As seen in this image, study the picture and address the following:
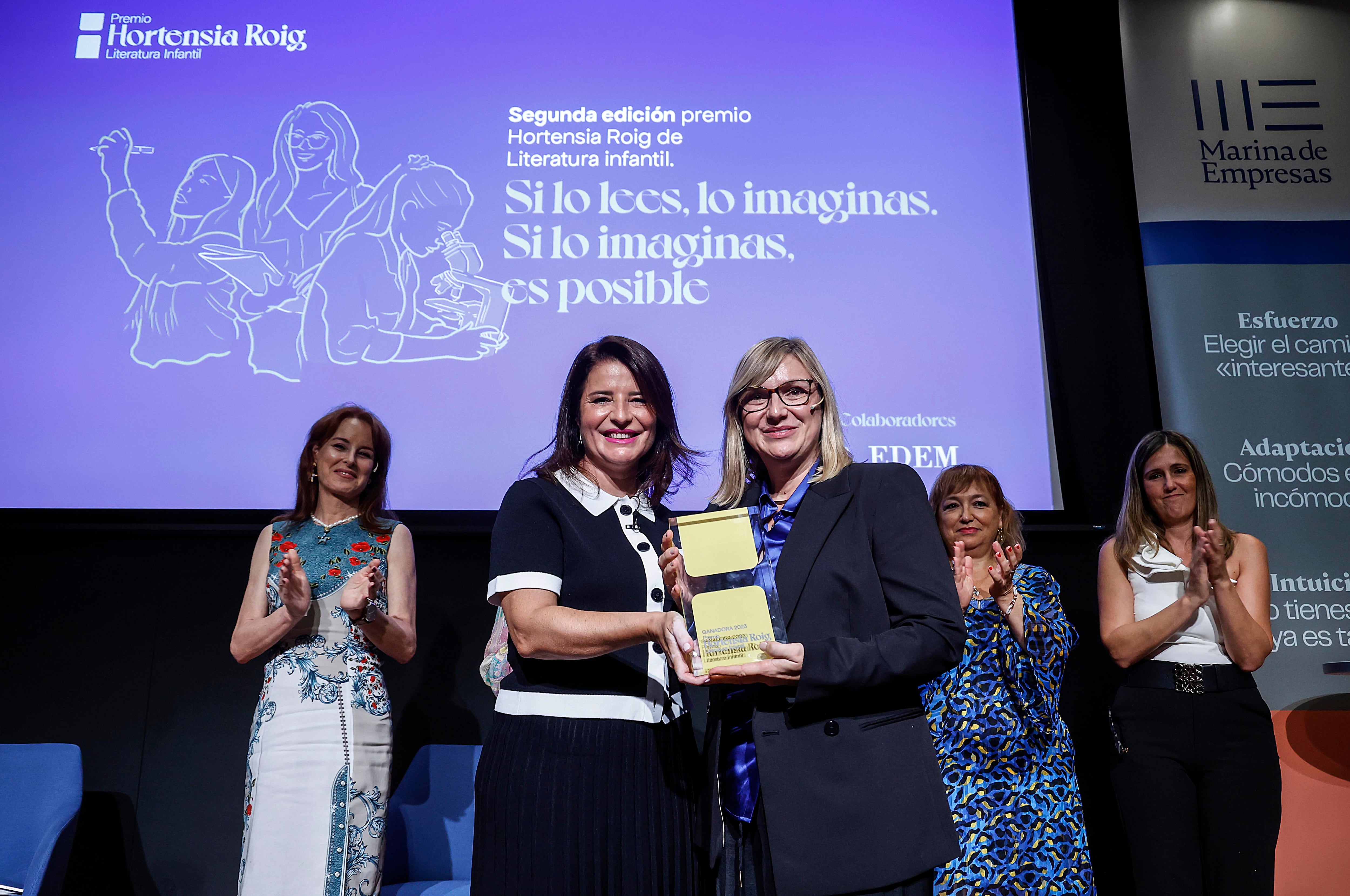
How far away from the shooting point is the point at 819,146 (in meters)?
3.85

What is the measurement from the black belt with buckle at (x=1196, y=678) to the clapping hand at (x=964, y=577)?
76 cm

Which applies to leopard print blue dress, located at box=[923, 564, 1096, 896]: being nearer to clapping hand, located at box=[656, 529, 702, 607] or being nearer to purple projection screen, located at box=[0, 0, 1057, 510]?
clapping hand, located at box=[656, 529, 702, 607]

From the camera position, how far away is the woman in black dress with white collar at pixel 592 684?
4.89 feet

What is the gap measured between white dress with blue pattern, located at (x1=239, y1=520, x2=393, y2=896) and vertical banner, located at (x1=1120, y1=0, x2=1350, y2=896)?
3299 mm

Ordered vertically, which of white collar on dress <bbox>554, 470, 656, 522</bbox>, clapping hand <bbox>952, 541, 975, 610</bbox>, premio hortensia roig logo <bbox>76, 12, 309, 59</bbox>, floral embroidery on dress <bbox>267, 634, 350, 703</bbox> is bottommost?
floral embroidery on dress <bbox>267, 634, 350, 703</bbox>

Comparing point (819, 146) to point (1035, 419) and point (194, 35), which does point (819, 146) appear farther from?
point (194, 35)

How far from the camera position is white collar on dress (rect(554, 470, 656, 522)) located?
1.67 meters

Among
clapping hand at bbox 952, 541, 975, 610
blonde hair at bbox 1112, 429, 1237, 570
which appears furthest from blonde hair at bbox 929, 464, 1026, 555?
blonde hair at bbox 1112, 429, 1237, 570

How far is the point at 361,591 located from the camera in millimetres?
2344

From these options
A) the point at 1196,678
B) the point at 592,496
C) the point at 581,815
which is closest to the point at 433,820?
the point at 581,815

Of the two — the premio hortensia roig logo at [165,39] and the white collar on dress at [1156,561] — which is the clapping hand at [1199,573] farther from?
the premio hortensia roig logo at [165,39]

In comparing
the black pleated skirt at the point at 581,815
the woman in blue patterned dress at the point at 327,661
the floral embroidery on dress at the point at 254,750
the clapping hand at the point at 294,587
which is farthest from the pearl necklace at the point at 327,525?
the black pleated skirt at the point at 581,815

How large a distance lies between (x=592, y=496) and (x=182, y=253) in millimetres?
2878

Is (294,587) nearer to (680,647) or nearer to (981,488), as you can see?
(680,647)
